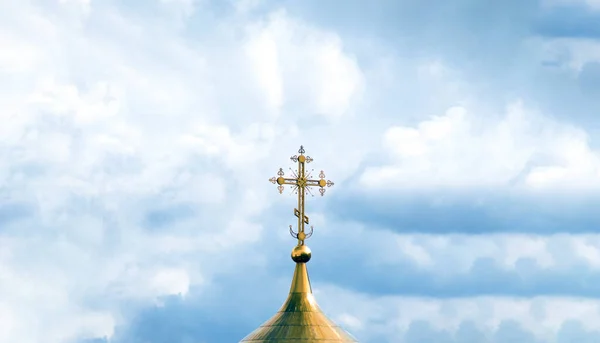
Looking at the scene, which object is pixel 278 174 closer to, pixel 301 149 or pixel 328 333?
pixel 301 149

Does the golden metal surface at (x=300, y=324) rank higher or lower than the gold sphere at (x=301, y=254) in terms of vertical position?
lower

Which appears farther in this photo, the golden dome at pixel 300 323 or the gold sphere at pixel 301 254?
the gold sphere at pixel 301 254

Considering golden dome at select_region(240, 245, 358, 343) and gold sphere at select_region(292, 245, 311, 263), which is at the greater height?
gold sphere at select_region(292, 245, 311, 263)

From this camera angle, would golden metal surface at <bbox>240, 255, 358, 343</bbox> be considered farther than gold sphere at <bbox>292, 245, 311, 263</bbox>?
No

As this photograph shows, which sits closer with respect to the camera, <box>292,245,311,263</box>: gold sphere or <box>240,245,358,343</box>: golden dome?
<box>240,245,358,343</box>: golden dome

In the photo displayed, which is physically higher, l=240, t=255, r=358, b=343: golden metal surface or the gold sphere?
the gold sphere

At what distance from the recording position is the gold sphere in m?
Result: 73.9

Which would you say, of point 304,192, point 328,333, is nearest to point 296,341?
point 328,333

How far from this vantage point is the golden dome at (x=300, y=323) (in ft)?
235

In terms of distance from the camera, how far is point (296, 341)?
71.4 metres

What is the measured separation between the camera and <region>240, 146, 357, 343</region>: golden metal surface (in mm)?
71688

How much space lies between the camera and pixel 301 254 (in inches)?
2908

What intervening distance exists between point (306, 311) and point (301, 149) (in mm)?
6978

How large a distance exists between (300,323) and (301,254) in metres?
3.29
